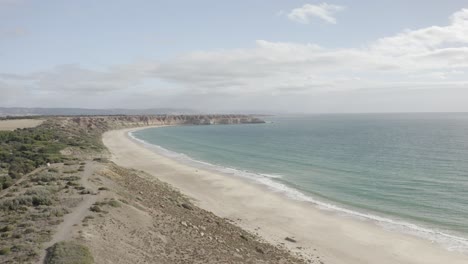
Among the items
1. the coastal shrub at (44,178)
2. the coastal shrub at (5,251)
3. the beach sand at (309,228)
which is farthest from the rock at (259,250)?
the coastal shrub at (44,178)

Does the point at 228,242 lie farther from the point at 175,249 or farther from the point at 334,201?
the point at 334,201

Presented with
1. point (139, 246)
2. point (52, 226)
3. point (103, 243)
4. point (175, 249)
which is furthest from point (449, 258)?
point (52, 226)

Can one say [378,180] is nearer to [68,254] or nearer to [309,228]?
[309,228]

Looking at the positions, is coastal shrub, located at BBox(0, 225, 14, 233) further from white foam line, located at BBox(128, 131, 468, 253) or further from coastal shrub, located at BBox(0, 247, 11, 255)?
white foam line, located at BBox(128, 131, 468, 253)

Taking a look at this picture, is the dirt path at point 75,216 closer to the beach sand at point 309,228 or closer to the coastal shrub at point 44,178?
the coastal shrub at point 44,178

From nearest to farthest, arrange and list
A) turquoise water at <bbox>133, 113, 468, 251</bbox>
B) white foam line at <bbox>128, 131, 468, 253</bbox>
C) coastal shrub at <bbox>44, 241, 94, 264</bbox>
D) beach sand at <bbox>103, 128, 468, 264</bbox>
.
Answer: coastal shrub at <bbox>44, 241, 94, 264</bbox> → beach sand at <bbox>103, 128, 468, 264</bbox> → white foam line at <bbox>128, 131, 468, 253</bbox> → turquoise water at <bbox>133, 113, 468, 251</bbox>

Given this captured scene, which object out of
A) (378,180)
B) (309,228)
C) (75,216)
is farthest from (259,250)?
(378,180)

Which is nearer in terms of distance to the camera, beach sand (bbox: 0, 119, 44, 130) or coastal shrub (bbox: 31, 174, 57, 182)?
coastal shrub (bbox: 31, 174, 57, 182)

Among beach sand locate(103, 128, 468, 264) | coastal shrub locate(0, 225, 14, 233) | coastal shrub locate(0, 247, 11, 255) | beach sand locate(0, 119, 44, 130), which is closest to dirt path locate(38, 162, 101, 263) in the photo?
coastal shrub locate(0, 247, 11, 255)
